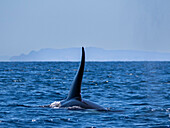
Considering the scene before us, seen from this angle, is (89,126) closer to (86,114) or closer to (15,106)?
(86,114)

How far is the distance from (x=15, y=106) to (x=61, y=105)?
8.64ft

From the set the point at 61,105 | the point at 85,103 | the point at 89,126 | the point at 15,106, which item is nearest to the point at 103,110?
the point at 85,103

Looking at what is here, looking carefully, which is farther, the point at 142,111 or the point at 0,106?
the point at 0,106

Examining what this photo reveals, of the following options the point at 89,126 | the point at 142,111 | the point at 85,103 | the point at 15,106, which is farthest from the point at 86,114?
the point at 15,106

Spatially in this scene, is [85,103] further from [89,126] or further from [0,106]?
[0,106]

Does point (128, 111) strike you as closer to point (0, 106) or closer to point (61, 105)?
point (61, 105)

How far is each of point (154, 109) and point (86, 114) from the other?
359 cm

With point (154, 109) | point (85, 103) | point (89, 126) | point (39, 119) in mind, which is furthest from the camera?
point (154, 109)

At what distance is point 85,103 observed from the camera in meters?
13.8

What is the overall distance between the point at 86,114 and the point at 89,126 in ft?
5.34

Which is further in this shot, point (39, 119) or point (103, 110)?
point (103, 110)

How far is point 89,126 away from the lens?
37.6 ft

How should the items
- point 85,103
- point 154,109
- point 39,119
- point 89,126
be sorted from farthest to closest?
point 154,109 → point 85,103 → point 39,119 → point 89,126

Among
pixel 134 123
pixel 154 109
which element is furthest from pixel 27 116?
pixel 154 109
